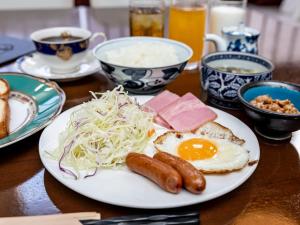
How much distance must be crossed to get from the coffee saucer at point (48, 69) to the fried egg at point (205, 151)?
0.62 m

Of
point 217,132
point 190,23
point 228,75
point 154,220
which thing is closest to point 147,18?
point 190,23

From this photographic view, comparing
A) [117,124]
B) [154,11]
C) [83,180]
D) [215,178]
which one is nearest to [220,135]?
[215,178]

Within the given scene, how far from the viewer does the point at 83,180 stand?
35.7 inches

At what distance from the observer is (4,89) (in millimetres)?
1347

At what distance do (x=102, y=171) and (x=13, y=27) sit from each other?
5.34 ft

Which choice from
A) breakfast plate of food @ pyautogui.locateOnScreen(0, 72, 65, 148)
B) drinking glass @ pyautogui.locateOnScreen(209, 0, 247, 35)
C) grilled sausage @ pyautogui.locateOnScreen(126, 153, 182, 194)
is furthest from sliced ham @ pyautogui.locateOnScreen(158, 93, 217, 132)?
drinking glass @ pyautogui.locateOnScreen(209, 0, 247, 35)

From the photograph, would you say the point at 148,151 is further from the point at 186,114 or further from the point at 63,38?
the point at 63,38

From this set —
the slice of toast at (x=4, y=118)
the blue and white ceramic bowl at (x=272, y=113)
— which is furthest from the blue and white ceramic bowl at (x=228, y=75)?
the slice of toast at (x=4, y=118)

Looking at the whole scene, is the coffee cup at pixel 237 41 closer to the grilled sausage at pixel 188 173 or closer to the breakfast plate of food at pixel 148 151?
the breakfast plate of food at pixel 148 151

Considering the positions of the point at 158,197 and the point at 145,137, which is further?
the point at 145,137

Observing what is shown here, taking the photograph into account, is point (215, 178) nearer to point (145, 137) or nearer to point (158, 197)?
point (158, 197)

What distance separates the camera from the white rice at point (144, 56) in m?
1.45

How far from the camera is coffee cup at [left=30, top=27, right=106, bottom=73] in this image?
59.9 inches

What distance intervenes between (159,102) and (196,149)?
1.00ft
